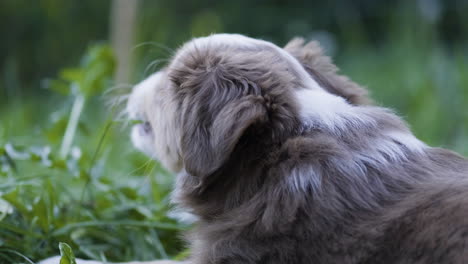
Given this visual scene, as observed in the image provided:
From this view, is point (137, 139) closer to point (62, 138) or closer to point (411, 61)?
point (62, 138)

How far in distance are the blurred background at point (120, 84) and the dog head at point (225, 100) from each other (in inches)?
16.1

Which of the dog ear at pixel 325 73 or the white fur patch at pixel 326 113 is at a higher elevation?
the dog ear at pixel 325 73

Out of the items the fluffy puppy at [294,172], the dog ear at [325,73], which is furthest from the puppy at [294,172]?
the dog ear at [325,73]

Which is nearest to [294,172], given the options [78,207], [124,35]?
[78,207]

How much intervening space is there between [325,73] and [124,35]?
3433 mm

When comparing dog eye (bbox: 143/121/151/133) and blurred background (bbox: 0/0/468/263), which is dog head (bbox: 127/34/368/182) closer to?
dog eye (bbox: 143/121/151/133)

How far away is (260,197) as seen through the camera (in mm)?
2346

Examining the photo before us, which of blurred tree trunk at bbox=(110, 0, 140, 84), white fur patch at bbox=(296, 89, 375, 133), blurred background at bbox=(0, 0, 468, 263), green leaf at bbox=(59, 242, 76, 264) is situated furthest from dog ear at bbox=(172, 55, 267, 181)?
blurred tree trunk at bbox=(110, 0, 140, 84)

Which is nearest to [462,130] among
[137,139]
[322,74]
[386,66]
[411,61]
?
[411,61]

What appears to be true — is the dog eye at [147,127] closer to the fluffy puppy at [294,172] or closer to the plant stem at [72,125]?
the fluffy puppy at [294,172]

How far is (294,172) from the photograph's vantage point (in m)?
2.31

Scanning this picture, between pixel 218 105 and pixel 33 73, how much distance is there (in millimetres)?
6119

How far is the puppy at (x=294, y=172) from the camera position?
2.19m

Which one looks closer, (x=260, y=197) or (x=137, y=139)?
(x=260, y=197)
